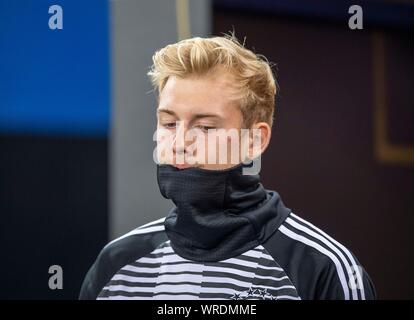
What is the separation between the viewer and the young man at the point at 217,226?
Result: 2227mm

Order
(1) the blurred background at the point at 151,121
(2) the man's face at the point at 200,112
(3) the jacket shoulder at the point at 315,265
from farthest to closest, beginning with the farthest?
(1) the blurred background at the point at 151,121 < (2) the man's face at the point at 200,112 < (3) the jacket shoulder at the point at 315,265

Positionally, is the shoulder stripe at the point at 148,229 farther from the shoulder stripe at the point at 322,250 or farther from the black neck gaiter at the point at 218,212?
the shoulder stripe at the point at 322,250

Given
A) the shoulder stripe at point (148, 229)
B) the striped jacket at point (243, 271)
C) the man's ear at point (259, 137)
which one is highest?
the man's ear at point (259, 137)

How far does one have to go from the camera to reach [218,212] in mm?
2281

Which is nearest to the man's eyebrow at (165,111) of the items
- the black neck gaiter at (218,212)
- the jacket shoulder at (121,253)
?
the black neck gaiter at (218,212)

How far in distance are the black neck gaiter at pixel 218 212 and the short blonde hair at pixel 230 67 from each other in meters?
0.23

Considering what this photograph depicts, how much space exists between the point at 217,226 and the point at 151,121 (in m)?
0.55

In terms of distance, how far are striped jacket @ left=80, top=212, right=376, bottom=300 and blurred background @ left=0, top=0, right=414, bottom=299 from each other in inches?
7.9

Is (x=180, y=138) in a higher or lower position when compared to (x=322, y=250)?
higher

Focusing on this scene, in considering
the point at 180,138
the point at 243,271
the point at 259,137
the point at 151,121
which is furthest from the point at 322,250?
the point at 151,121

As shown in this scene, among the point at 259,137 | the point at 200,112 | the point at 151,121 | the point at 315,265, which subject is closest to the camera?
the point at 315,265

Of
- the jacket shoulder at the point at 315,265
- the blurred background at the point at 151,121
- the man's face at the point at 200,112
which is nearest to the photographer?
the jacket shoulder at the point at 315,265

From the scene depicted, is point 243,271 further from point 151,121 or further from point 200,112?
point 151,121
